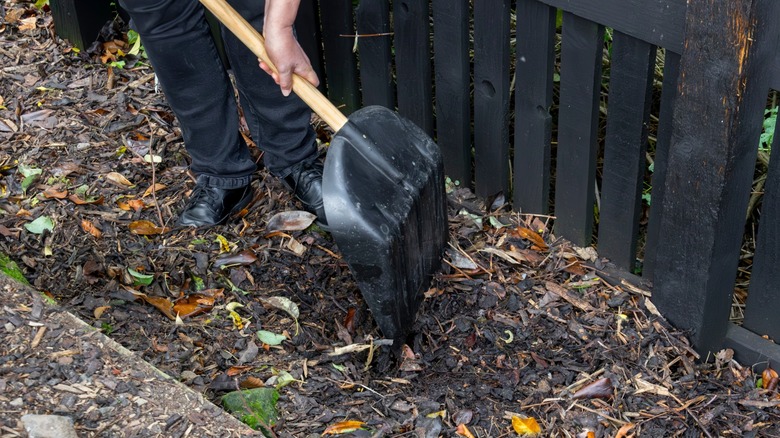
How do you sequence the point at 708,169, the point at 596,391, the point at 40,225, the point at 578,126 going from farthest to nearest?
the point at 40,225, the point at 578,126, the point at 596,391, the point at 708,169

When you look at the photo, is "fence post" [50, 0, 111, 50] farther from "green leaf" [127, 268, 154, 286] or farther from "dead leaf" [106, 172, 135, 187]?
"green leaf" [127, 268, 154, 286]

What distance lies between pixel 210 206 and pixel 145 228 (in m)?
0.24

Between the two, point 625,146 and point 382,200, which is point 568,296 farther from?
point 382,200

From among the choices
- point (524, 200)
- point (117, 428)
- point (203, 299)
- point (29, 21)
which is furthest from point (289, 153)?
point (29, 21)

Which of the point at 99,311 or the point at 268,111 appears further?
the point at 268,111

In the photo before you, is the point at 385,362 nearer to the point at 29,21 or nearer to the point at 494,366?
the point at 494,366

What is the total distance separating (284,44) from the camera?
239 centimetres

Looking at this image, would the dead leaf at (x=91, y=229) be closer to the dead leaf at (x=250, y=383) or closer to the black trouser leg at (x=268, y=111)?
the black trouser leg at (x=268, y=111)

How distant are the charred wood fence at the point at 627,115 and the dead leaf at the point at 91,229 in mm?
1114

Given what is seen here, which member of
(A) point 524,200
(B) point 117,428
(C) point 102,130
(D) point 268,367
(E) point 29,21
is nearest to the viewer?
(B) point 117,428

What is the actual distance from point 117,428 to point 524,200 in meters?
1.57

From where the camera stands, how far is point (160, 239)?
2986 millimetres

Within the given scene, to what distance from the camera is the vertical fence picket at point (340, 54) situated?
10.6 feet

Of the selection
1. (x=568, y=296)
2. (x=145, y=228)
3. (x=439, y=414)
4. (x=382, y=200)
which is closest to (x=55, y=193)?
(x=145, y=228)
